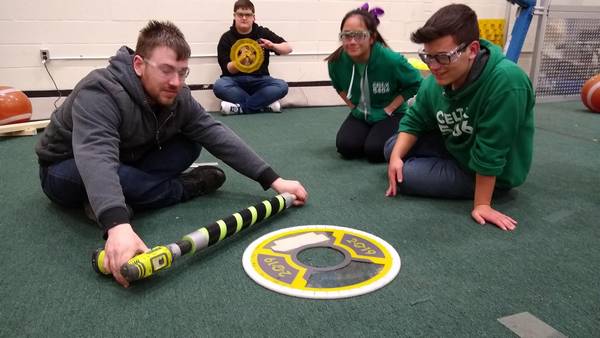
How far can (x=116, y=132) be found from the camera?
1.24 metres

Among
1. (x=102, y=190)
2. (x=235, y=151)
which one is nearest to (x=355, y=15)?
(x=235, y=151)

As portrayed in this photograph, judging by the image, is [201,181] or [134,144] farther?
[201,181]

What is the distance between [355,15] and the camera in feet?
6.52

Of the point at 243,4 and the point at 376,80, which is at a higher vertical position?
the point at 243,4

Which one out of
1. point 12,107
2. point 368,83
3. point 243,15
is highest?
point 243,15

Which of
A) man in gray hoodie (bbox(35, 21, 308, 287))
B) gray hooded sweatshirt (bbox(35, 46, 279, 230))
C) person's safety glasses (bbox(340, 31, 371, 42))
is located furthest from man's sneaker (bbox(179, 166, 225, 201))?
person's safety glasses (bbox(340, 31, 371, 42))

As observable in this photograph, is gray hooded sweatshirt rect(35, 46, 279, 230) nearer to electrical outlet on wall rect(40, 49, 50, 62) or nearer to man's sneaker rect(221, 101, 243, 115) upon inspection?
man's sneaker rect(221, 101, 243, 115)

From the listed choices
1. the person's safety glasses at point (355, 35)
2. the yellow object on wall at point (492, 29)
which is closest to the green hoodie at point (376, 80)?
the person's safety glasses at point (355, 35)

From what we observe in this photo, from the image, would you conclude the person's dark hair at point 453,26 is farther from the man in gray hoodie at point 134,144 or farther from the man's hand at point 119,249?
the man's hand at point 119,249

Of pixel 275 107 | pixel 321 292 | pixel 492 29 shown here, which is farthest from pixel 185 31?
pixel 321 292

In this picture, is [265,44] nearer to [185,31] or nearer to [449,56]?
[185,31]

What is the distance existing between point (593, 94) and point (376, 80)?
2178 mm

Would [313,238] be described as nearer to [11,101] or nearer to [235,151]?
[235,151]

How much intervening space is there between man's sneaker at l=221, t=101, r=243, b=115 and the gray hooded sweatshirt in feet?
6.20
